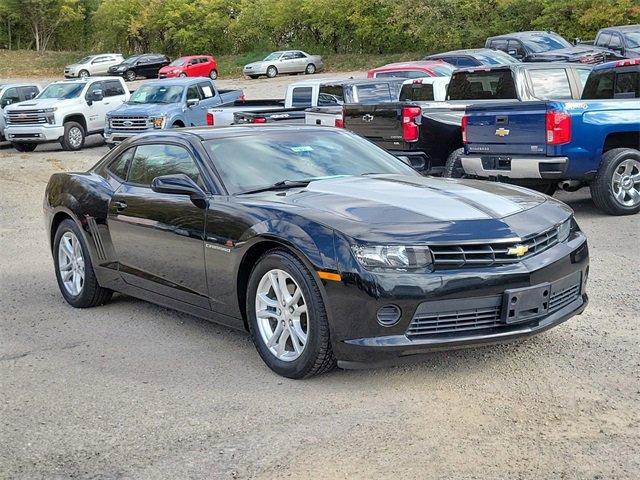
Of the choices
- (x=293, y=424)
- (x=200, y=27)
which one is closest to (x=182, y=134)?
(x=293, y=424)

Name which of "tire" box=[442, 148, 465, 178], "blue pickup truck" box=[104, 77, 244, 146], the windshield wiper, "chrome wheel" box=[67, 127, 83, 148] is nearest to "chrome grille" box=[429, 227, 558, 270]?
the windshield wiper

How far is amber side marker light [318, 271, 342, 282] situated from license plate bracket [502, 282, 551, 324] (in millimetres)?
940

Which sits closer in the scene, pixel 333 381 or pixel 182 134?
pixel 333 381

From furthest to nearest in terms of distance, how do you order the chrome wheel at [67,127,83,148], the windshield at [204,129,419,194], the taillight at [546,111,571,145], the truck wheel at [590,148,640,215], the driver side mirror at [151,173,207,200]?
1. the chrome wheel at [67,127,83,148]
2. the truck wheel at [590,148,640,215]
3. the taillight at [546,111,571,145]
4. the windshield at [204,129,419,194]
5. the driver side mirror at [151,173,207,200]

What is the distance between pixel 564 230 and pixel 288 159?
6.55 ft

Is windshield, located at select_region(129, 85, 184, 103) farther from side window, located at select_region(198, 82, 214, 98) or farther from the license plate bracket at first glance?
the license plate bracket

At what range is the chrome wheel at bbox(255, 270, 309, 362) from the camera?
546 centimetres

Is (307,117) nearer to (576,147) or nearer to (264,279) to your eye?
(576,147)

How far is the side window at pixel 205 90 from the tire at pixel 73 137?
371cm

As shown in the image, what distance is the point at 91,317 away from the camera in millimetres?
7453

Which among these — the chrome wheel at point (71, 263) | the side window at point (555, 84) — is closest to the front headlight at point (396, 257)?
the chrome wheel at point (71, 263)

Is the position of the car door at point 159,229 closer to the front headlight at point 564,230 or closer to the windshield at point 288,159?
the windshield at point 288,159

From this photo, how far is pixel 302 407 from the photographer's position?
5059 millimetres

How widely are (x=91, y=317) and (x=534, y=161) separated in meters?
5.68
